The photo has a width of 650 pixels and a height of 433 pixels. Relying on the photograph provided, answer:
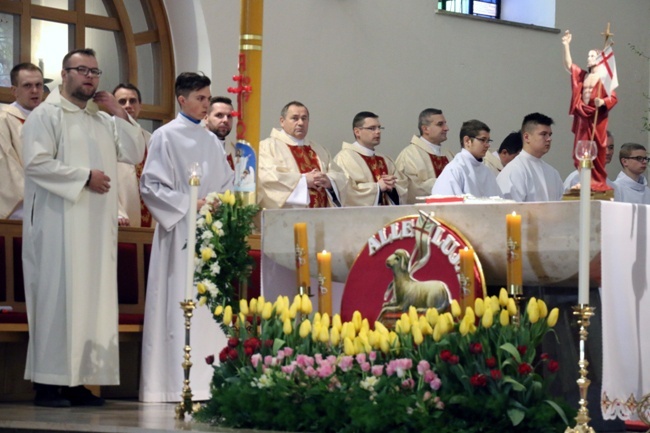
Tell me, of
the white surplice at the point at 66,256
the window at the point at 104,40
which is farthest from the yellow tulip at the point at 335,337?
the window at the point at 104,40

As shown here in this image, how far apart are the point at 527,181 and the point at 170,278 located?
287 centimetres

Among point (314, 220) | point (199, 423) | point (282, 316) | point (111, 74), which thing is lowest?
point (199, 423)

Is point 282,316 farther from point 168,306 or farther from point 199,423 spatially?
point 168,306

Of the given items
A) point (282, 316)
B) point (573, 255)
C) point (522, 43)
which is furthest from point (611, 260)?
point (522, 43)

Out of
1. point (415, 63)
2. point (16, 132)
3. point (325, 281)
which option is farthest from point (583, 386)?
point (415, 63)

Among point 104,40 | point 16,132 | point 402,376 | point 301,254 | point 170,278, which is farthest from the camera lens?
point 104,40

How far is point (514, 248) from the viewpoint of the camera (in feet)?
18.0

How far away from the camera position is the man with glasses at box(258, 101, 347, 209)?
9.89 m

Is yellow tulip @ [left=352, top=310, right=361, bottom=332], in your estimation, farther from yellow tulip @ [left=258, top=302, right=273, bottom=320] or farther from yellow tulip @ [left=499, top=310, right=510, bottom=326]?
yellow tulip @ [left=499, top=310, right=510, bottom=326]

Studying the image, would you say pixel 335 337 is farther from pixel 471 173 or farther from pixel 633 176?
pixel 633 176

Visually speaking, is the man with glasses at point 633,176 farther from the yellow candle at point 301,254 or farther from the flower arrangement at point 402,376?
the flower arrangement at point 402,376

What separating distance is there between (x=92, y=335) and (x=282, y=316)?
1.66 meters

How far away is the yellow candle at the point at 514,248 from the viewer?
5477 mm

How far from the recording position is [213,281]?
6480mm
